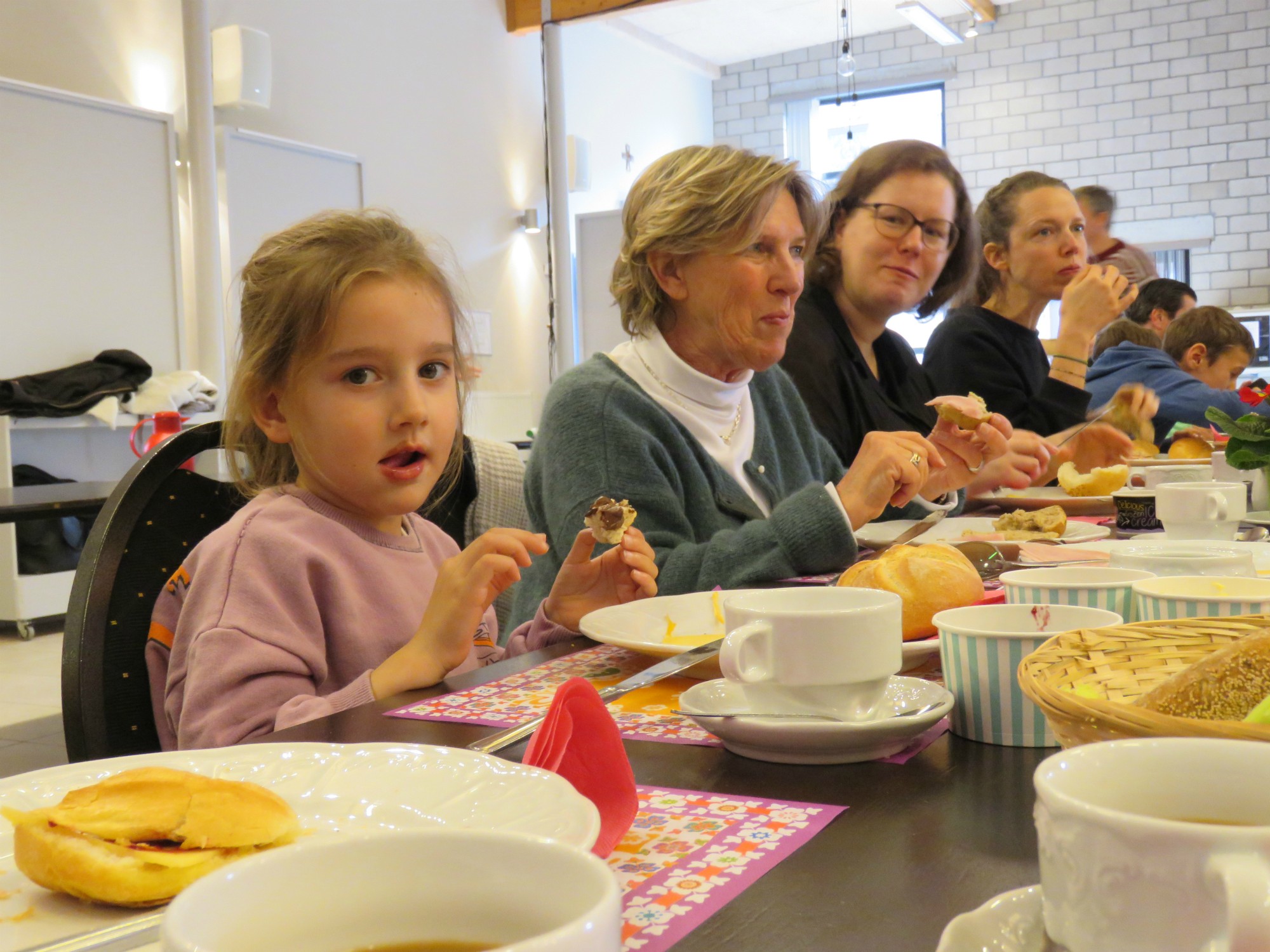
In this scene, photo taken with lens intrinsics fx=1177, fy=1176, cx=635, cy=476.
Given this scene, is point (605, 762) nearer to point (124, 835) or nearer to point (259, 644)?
point (124, 835)

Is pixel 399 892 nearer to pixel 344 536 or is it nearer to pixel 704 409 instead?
pixel 344 536

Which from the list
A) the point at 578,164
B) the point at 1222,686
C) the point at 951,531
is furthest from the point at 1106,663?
the point at 578,164

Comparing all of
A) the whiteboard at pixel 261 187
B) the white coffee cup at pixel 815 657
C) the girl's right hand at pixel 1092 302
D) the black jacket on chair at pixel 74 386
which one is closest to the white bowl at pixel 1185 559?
the white coffee cup at pixel 815 657

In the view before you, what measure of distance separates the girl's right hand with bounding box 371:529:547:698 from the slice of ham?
654 mm

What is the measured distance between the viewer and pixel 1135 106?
899 centimetres

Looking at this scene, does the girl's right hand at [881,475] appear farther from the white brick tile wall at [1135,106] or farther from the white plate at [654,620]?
the white brick tile wall at [1135,106]

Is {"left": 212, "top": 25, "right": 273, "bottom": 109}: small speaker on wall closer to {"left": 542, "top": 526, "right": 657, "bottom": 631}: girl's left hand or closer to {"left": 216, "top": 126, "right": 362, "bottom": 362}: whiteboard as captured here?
{"left": 216, "top": 126, "right": 362, "bottom": 362}: whiteboard

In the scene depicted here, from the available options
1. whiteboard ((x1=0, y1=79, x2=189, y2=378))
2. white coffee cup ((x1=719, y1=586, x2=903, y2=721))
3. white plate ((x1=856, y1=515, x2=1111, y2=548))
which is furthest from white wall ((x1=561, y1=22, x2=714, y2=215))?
white coffee cup ((x1=719, y1=586, x2=903, y2=721))

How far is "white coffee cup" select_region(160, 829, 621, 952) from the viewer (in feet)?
1.00

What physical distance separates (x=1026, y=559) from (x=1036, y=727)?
720 millimetres

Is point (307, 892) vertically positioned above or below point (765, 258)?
below

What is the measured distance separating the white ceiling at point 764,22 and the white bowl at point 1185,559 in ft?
28.2

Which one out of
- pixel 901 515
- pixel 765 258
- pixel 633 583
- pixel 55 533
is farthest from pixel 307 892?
pixel 55 533

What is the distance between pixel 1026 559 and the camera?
1409mm
